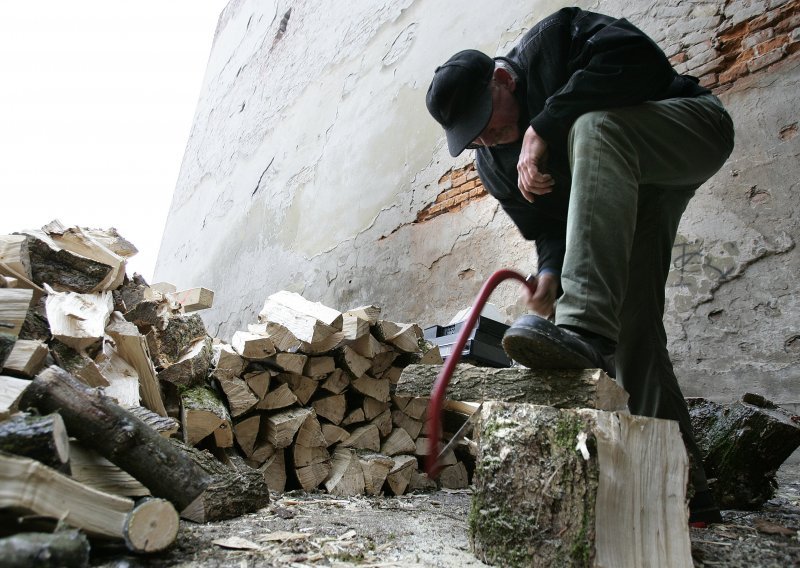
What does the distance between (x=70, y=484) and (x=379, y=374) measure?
161 cm

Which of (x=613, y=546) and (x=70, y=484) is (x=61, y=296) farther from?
(x=613, y=546)

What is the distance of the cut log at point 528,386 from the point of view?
102cm

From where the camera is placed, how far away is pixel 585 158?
3.59 feet

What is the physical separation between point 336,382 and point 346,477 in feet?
1.35

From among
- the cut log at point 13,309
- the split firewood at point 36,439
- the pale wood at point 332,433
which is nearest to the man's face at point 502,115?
the split firewood at point 36,439

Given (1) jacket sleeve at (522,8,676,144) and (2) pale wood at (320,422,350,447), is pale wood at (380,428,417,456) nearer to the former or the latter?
(2) pale wood at (320,422,350,447)

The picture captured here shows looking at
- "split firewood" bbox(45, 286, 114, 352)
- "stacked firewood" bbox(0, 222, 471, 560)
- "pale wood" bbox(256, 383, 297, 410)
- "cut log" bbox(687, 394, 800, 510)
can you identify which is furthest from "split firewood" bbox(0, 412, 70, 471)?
"cut log" bbox(687, 394, 800, 510)

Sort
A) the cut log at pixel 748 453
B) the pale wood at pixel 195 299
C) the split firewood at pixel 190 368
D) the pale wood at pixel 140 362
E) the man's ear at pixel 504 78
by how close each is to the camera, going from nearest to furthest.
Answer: the man's ear at pixel 504 78, the cut log at pixel 748 453, the pale wood at pixel 140 362, the split firewood at pixel 190 368, the pale wood at pixel 195 299

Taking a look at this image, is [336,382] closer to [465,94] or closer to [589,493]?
[465,94]

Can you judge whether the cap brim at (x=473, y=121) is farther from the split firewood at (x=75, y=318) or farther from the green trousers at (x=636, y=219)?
the split firewood at (x=75, y=318)

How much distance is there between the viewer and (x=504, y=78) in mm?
1418

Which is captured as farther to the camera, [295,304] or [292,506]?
[295,304]

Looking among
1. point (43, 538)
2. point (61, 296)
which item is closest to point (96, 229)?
point (61, 296)

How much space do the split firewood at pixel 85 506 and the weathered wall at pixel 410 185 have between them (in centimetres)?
216
